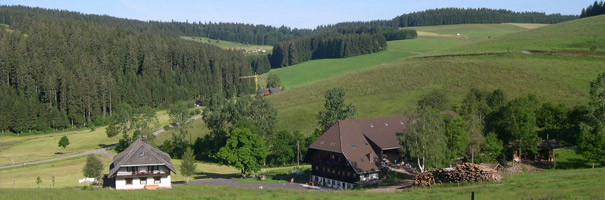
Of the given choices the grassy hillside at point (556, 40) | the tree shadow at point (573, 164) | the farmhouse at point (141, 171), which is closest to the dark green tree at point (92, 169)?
the farmhouse at point (141, 171)

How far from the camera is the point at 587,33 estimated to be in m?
123

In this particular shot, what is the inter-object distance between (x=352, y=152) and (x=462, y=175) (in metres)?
17.2

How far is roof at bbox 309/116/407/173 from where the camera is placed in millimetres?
55750

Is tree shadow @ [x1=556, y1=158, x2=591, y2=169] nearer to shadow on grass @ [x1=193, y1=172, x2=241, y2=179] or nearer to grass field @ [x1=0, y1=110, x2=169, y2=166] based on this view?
shadow on grass @ [x1=193, y1=172, x2=241, y2=179]

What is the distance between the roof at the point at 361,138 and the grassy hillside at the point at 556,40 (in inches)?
2572

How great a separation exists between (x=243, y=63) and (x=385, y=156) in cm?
13846

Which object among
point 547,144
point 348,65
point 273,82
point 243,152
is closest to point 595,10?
point 348,65

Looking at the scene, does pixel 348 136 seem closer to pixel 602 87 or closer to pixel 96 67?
pixel 602 87

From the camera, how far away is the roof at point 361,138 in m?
55.8

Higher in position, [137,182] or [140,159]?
[140,159]

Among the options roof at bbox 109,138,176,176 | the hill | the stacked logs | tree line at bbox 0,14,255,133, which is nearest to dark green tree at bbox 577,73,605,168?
the stacked logs

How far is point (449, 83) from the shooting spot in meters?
101

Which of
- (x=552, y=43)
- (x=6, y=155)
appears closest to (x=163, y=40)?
(x=6, y=155)

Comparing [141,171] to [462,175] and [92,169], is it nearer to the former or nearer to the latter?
Result: [92,169]
